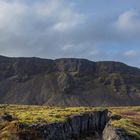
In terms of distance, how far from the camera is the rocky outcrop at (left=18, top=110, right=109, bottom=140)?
3029 inches

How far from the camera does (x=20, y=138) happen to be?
74.3 m

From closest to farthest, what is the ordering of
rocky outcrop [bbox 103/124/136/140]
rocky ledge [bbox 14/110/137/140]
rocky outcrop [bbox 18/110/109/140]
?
rocky outcrop [bbox 18/110/109/140] < rocky ledge [bbox 14/110/137/140] < rocky outcrop [bbox 103/124/136/140]

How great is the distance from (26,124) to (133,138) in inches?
1205

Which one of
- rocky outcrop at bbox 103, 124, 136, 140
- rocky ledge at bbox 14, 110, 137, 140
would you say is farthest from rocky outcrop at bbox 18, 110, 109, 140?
rocky outcrop at bbox 103, 124, 136, 140

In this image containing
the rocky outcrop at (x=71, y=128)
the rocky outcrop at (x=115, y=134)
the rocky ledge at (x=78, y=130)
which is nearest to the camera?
the rocky outcrop at (x=71, y=128)

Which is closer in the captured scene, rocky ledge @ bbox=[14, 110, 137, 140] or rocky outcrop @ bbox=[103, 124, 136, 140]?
rocky ledge @ bbox=[14, 110, 137, 140]

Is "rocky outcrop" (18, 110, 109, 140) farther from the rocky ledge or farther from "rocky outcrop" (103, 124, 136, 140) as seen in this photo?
"rocky outcrop" (103, 124, 136, 140)

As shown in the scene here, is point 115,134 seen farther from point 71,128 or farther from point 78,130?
point 71,128

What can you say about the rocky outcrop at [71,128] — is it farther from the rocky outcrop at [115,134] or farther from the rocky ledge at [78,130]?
the rocky outcrop at [115,134]

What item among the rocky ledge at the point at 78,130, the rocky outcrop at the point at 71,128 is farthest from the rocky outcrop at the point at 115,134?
the rocky outcrop at the point at 71,128

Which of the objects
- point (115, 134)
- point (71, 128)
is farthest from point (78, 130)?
point (115, 134)

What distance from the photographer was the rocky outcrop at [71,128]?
252ft

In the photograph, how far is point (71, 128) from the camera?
9812 centimetres

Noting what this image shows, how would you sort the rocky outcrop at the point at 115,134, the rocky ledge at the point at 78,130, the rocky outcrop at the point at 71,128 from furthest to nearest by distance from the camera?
the rocky outcrop at the point at 115,134
the rocky ledge at the point at 78,130
the rocky outcrop at the point at 71,128
